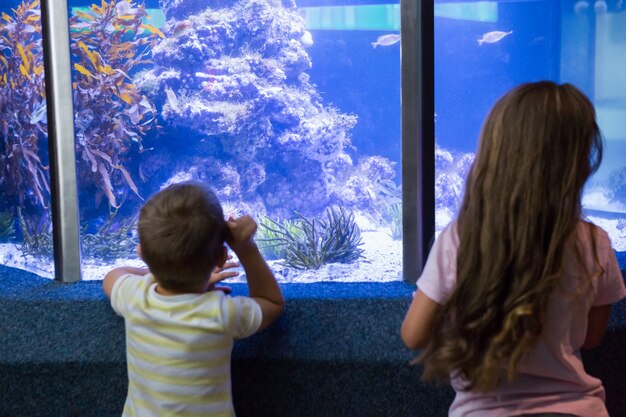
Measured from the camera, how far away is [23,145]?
255 centimetres

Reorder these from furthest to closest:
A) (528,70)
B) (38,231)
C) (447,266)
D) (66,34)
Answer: (528,70) < (38,231) < (66,34) < (447,266)

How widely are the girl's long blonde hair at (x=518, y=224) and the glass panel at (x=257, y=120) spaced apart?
145 centimetres

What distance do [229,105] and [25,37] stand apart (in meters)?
0.90

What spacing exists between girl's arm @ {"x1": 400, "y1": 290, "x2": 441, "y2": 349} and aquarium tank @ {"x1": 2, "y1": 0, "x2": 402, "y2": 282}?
4.47 ft

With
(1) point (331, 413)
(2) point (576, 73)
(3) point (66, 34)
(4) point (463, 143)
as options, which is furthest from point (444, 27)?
(1) point (331, 413)

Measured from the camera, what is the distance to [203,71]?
2.65 m

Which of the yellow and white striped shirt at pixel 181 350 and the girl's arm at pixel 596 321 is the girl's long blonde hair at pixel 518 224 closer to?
the girl's arm at pixel 596 321

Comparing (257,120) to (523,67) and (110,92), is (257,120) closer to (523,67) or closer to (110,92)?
(110,92)

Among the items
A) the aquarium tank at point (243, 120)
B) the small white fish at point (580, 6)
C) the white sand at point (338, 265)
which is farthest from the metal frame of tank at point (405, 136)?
the small white fish at point (580, 6)

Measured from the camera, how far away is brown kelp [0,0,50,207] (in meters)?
2.53

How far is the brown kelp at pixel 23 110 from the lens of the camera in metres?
2.53

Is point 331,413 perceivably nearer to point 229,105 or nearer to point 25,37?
point 229,105

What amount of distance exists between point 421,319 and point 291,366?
25.3 inches

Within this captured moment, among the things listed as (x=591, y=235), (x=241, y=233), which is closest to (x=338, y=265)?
(x=241, y=233)
